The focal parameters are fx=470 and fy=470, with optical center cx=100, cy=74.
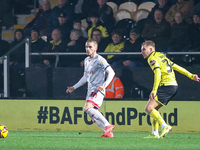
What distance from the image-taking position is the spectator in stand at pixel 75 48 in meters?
10.6

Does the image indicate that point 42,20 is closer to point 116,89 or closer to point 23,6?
point 23,6

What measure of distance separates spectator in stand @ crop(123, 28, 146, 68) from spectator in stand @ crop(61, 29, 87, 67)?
1.04m

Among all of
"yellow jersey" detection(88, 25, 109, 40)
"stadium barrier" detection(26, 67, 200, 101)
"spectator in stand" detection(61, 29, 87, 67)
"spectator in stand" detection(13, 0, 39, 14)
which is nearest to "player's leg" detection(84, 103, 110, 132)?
"stadium barrier" detection(26, 67, 200, 101)

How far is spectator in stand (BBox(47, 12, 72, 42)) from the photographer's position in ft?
38.4

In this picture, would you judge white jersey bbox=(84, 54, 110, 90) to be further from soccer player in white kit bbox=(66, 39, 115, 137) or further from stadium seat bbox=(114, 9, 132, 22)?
stadium seat bbox=(114, 9, 132, 22)

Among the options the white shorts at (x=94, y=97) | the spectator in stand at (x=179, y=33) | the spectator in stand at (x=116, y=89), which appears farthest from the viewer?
the spectator in stand at (x=179, y=33)

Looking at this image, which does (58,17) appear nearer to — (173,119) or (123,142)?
(173,119)

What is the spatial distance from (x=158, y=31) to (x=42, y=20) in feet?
11.2

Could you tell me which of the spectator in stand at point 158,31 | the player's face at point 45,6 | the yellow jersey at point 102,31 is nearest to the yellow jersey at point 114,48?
the yellow jersey at point 102,31

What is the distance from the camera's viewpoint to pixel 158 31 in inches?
432

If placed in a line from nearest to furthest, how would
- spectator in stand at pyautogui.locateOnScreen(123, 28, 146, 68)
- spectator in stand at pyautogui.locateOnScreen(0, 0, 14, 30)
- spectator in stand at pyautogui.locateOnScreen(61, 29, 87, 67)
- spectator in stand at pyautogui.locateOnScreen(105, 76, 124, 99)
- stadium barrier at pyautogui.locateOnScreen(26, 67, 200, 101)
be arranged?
stadium barrier at pyautogui.locateOnScreen(26, 67, 200, 101), spectator in stand at pyautogui.locateOnScreen(105, 76, 124, 99), spectator in stand at pyautogui.locateOnScreen(123, 28, 146, 68), spectator in stand at pyautogui.locateOnScreen(61, 29, 87, 67), spectator in stand at pyautogui.locateOnScreen(0, 0, 14, 30)

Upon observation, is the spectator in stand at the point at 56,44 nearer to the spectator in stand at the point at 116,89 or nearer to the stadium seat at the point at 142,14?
the spectator in stand at the point at 116,89

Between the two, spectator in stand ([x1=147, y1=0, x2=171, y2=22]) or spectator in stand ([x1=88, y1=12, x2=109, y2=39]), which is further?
spectator in stand ([x1=88, y1=12, x2=109, y2=39])

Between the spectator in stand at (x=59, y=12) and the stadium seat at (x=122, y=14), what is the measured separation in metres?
→ 1.16
